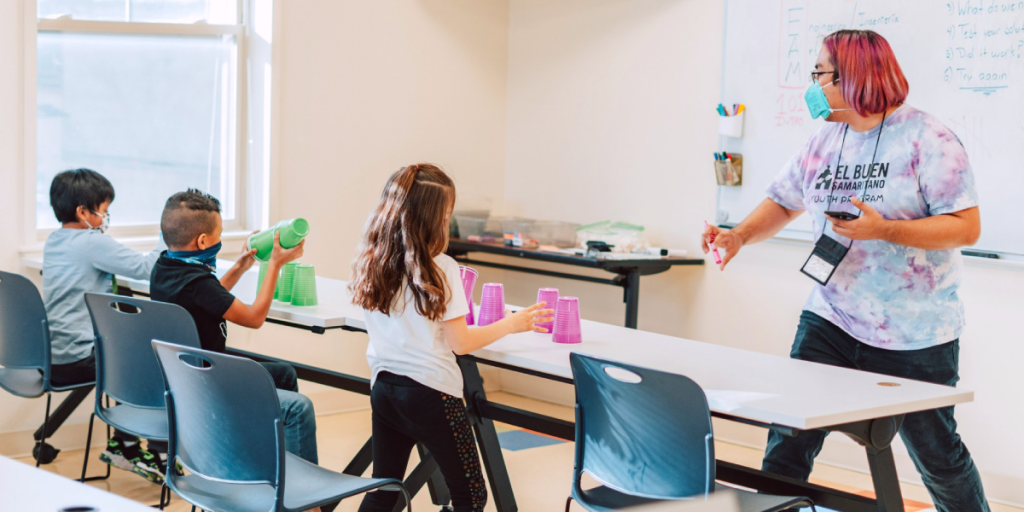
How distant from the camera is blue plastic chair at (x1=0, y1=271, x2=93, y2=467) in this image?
9.48 ft

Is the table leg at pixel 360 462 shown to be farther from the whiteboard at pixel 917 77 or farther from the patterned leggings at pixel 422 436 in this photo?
the whiteboard at pixel 917 77

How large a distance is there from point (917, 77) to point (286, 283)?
2405mm

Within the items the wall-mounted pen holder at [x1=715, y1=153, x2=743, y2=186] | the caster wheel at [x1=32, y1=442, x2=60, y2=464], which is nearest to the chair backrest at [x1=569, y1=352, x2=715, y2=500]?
the wall-mounted pen holder at [x1=715, y1=153, x2=743, y2=186]

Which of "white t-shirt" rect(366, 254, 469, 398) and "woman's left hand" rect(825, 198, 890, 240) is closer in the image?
"white t-shirt" rect(366, 254, 469, 398)

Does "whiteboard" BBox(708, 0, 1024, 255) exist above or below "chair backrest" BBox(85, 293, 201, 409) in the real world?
above

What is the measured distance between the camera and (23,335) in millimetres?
2959

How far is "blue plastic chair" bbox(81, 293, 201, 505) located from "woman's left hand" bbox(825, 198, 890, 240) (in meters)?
1.65

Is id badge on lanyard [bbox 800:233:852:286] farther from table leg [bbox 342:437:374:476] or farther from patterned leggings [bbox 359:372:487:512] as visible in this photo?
table leg [bbox 342:437:374:476]

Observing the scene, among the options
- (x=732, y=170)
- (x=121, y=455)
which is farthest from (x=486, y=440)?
(x=732, y=170)

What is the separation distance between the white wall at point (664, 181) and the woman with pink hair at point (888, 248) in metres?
1.21

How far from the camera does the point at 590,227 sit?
14.8 feet

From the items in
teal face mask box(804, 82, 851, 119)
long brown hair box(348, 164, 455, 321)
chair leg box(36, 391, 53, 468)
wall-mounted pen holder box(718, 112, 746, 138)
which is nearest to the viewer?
long brown hair box(348, 164, 455, 321)

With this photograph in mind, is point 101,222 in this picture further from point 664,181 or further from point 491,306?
point 664,181

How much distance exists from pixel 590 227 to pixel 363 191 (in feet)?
3.65
